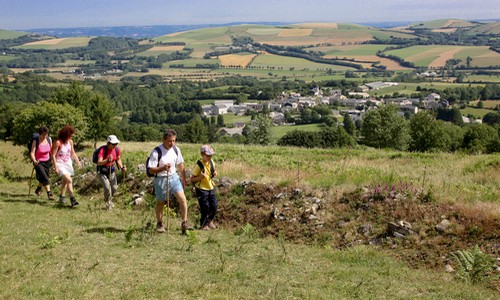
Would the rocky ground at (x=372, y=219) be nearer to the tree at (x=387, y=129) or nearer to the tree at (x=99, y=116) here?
the tree at (x=99, y=116)

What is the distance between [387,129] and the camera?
47.2 m

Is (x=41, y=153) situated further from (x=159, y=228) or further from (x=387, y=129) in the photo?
(x=387, y=129)

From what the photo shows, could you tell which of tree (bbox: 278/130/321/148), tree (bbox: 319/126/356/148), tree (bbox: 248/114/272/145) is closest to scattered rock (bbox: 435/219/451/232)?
tree (bbox: 248/114/272/145)

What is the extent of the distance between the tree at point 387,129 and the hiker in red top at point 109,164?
39910 millimetres

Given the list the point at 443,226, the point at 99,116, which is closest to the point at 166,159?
the point at 443,226

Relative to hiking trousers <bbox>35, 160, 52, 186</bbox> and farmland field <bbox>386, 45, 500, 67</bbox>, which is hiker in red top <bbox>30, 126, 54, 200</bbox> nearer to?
hiking trousers <bbox>35, 160, 52, 186</bbox>

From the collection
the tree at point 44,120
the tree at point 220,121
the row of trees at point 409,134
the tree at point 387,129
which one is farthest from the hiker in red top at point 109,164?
the tree at point 220,121

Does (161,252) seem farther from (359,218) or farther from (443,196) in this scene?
(443,196)

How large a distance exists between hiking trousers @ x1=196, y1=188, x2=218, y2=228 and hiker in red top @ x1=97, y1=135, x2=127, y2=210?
2453mm

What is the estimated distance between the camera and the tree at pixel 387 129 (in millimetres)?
46844

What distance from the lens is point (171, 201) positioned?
13133 millimetres

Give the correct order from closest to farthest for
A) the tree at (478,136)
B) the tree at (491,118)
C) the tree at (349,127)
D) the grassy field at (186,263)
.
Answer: the grassy field at (186,263) < the tree at (478,136) < the tree at (349,127) < the tree at (491,118)

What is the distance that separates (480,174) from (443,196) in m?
4.79

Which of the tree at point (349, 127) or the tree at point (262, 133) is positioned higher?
the tree at point (262, 133)
